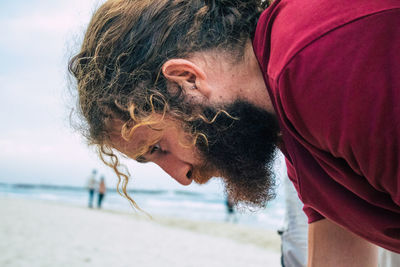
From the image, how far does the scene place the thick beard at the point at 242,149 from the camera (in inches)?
58.3

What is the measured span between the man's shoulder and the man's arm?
2.56 feet

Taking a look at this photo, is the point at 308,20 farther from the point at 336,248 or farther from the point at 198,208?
the point at 198,208

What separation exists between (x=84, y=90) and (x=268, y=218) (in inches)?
615

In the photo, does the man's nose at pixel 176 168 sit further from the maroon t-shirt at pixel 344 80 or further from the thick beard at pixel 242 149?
the maroon t-shirt at pixel 344 80

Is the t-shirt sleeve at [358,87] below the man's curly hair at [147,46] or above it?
above

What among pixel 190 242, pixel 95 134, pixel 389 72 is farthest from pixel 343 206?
pixel 190 242

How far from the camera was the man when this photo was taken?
1.03 metres

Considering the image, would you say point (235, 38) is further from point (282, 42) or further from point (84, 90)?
point (84, 90)

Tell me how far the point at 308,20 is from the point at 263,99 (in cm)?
41

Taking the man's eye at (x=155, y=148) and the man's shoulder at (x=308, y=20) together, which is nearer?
the man's shoulder at (x=308, y=20)

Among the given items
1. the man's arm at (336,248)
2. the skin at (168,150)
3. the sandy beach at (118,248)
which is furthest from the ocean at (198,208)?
the skin at (168,150)

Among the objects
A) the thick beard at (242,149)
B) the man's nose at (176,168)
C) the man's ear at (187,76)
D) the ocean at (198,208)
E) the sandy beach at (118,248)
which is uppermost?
the man's ear at (187,76)

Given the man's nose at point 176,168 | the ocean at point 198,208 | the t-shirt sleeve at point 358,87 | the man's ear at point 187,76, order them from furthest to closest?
the ocean at point 198,208 < the man's nose at point 176,168 < the man's ear at point 187,76 < the t-shirt sleeve at point 358,87

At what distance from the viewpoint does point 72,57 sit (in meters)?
1.79
